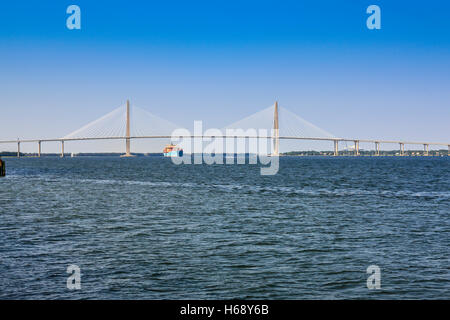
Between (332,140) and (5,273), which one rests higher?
(332,140)

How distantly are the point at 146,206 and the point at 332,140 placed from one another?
4431 inches

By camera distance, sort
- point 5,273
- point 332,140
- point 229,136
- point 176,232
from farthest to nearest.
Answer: point 332,140
point 229,136
point 176,232
point 5,273

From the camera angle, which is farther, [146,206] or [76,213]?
[146,206]

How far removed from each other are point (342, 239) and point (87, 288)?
8.53 m

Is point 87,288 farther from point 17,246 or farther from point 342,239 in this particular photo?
point 342,239

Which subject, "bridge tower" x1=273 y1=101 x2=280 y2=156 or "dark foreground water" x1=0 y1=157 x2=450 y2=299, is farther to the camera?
"bridge tower" x1=273 y1=101 x2=280 y2=156

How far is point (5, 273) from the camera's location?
1108cm

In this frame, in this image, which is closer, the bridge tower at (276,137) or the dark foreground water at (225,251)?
the dark foreground water at (225,251)

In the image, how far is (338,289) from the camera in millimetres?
10164

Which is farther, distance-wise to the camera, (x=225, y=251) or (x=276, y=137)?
(x=276, y=137)
